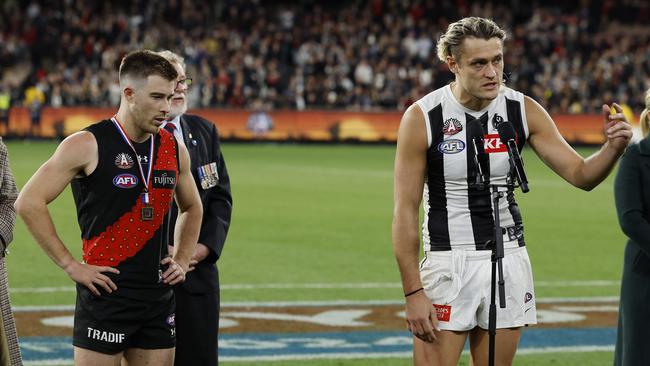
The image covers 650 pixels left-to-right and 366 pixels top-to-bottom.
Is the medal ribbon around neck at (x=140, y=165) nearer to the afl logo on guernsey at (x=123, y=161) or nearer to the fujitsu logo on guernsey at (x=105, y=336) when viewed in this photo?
the afl logo on guernsey at (x=123, y=161)

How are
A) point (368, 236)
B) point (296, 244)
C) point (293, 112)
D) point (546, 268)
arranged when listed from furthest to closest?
1. point (293, 112)
2. point (368, 236)
3. point (296, 244)
4. point (546, 268)

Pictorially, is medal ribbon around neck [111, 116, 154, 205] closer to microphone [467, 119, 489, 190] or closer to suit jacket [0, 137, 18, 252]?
suit jacket [0, 137, 18, 252]

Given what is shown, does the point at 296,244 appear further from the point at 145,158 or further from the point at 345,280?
the point at 145,158

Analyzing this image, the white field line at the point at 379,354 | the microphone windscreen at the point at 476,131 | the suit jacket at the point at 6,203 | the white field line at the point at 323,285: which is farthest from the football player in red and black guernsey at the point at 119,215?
the white field line at the point at 323,285

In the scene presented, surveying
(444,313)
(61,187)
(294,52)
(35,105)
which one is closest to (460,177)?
(444,313)

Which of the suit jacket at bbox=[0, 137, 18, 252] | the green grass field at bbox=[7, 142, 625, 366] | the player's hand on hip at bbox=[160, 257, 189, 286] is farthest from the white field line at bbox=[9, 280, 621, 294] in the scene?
the player's hand on hip at bbox=[160, 257, 189, 286]

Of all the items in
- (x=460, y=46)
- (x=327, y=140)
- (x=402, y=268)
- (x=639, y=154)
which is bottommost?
(x=327, y=140)

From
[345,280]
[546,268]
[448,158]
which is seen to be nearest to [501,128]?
[448,158]

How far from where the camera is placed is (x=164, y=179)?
5.11 m

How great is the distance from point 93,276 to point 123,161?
51 centimetres

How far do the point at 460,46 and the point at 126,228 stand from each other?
1.62m

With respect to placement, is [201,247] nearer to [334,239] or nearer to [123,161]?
[123,161]

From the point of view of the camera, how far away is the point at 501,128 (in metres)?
4.80

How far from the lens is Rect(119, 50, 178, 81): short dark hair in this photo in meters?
5.02
